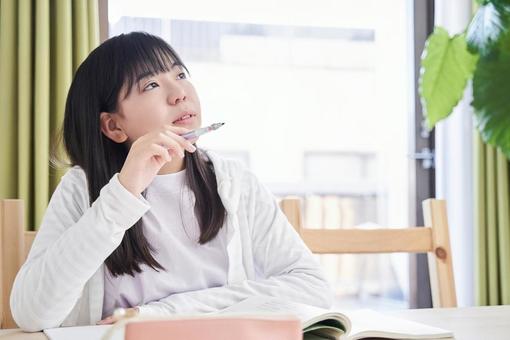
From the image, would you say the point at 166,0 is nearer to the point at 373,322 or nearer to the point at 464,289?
the point at 464,289

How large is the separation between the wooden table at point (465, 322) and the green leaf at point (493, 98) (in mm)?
500

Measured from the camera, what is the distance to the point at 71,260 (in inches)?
43.4

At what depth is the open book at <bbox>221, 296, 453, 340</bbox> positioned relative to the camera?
2.60 ft

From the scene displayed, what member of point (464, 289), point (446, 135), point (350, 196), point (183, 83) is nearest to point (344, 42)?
point (350, 196)

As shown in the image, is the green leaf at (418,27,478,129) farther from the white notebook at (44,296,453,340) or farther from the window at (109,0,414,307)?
the window at (109,0,414,307)

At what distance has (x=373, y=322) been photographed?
911mm

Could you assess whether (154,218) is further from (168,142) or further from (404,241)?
(404,241)

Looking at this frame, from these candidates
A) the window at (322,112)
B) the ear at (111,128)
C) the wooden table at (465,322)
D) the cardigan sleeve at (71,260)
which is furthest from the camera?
the window at (322,112)

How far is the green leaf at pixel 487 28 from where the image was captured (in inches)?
19.2

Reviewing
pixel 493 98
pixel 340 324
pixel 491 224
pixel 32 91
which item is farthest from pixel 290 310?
pixel 491 224

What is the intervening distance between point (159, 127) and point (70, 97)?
0.62 ft

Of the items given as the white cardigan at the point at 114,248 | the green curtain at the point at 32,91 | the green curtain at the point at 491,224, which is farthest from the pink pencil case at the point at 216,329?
the green curtain at the point at 491,224

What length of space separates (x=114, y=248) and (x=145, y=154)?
146 mm

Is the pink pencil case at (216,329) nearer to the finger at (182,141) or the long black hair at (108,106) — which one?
the finger at (182,141)
